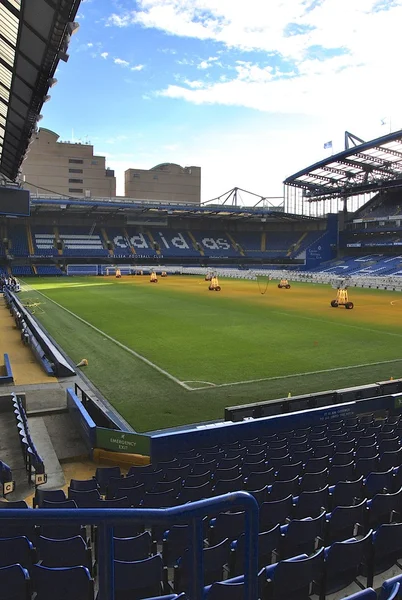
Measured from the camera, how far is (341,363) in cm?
2108

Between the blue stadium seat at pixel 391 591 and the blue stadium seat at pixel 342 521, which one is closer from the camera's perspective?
the blue stadium seat at pixel 391 591

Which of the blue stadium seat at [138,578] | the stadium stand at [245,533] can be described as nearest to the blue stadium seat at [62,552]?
the stadium stand at [245,533]

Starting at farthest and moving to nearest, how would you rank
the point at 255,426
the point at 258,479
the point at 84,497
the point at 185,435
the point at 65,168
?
1. the point at 65,168
2. the point at 255,426
3. the point at 185,435
4. the point at 258,479
5. the point at 84,497

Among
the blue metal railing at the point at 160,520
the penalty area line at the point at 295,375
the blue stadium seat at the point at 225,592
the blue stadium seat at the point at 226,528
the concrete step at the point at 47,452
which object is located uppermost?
the blue metal railing at the point at 160,520

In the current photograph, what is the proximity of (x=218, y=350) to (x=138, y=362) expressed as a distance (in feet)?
14.0

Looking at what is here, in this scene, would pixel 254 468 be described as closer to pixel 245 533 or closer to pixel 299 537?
pixel 299 537

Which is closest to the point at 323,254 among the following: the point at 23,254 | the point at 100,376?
the point at 23,254

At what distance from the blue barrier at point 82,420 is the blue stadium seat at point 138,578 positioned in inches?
282

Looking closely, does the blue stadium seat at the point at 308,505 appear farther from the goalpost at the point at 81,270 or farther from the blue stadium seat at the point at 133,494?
the goalpost at the point at 81,270

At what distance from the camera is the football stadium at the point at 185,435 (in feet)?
15.1

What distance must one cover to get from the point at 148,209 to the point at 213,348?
2677 inches

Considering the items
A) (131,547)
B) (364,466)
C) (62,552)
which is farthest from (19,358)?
(131,547)

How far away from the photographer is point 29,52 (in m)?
11.8

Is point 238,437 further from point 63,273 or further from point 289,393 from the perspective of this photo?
point 63,273
